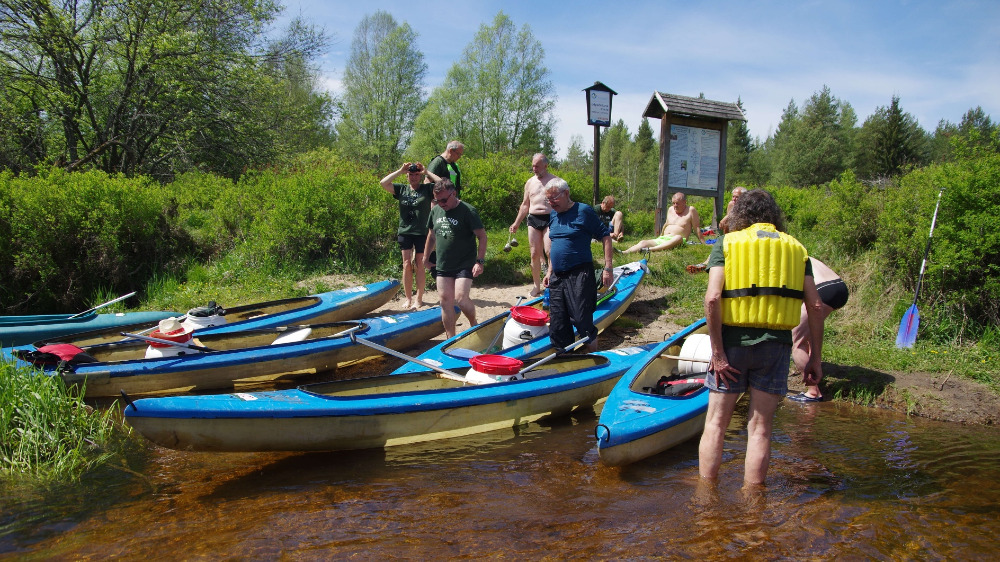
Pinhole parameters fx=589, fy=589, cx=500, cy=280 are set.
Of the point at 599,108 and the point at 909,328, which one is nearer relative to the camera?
the point at 909,328

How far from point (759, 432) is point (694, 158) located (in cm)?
838

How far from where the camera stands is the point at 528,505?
3.53 m

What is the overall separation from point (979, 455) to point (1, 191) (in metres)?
11.4

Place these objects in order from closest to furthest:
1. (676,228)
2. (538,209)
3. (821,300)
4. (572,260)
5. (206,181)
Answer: (821,300) → (572,260) → (538,209) → (676,228) → (206,181)

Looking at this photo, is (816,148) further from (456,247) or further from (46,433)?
(46,433)

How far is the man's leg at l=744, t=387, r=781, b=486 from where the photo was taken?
3.20 meters

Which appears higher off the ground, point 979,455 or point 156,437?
point 156,437

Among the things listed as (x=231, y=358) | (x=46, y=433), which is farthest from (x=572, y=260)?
(x=46, y=433)

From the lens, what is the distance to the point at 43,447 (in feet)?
13.1

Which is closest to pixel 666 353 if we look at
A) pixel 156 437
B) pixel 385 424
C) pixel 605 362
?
pixel 605 362

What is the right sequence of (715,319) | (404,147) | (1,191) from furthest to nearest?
(404,147), (1,191), (715,319)

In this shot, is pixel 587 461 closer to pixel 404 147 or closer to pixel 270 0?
pixel 270 0

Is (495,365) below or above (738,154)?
below

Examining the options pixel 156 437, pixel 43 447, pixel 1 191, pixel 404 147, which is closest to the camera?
pixel 156 437
